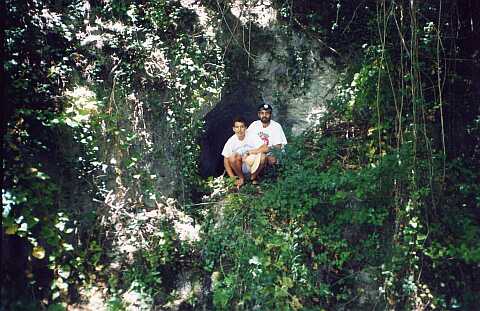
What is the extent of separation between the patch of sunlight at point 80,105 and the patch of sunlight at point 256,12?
252cm

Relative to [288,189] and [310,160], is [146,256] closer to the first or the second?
[288,189]

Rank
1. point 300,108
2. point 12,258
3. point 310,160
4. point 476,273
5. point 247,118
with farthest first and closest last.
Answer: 1. point 247,118
2. point 300,108
3. point 310,160
4. point 476,273
5. point 12,258

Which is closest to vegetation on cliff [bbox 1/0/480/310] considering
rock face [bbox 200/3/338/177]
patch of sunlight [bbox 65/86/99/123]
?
patch of sunlight [bbox 65/86/99/123]

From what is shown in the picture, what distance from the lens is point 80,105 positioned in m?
6.37

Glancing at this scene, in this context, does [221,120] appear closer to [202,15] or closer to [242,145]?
[242,145]

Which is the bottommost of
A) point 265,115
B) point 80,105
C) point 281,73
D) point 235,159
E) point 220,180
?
point 220,180

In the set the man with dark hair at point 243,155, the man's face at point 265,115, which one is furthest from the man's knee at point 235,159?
the man's face at point 265,115

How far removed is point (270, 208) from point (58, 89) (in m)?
2.96

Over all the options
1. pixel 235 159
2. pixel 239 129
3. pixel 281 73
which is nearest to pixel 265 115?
pixel 239 129

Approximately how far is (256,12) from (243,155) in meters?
2.14

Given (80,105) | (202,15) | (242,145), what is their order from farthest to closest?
(202,15)
(242,145)
(80,105)

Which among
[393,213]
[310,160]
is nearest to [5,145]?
[310,160]

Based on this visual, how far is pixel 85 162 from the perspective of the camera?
21.3 ft

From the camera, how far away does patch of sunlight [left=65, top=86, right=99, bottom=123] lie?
627 centimetres
